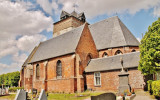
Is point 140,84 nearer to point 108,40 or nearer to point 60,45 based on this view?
point 108,40

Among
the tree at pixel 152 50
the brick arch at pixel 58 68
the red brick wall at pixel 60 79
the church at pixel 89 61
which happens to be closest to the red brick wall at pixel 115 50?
the church at pixel 89 61

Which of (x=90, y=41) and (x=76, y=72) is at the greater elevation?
(x=90, y=41)

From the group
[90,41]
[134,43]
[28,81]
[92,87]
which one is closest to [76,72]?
[92,87]

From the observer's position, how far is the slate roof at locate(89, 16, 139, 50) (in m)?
28.3

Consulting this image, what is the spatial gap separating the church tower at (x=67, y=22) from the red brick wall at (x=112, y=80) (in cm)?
2646

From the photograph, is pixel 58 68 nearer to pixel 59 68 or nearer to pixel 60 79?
pixel 59 68

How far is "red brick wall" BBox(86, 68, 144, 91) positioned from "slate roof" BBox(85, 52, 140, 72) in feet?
2.35

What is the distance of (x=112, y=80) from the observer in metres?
20.8

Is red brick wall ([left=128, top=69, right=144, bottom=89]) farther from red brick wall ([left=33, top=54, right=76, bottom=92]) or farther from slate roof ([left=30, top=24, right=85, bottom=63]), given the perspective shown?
slate roof ([left=30, top=24, right=85, bottom=63])

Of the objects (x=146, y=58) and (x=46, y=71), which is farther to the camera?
(x=46, y=71)

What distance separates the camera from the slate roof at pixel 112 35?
28.3m

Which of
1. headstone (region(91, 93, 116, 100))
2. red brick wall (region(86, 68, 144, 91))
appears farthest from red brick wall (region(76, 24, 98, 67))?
headstone (region(91, 93, 116, 100))

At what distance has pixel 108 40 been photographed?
98.7 ft

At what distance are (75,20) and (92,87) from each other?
29.8 m
